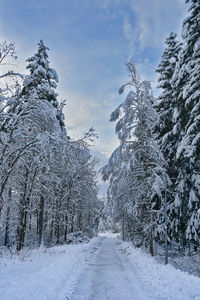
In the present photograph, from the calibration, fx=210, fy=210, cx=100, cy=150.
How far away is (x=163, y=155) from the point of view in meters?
15.1

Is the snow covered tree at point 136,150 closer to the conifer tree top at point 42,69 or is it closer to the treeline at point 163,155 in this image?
the treeline at point 163,155

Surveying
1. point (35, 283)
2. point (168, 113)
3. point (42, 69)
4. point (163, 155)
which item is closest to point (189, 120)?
point (163, 155)

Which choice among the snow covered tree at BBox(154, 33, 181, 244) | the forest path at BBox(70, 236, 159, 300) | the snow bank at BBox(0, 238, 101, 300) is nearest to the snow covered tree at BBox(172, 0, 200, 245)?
the snow covered tree at BBox(154, 33, 181, 244)

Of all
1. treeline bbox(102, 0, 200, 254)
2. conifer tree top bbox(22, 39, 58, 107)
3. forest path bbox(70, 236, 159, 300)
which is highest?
conifer tree top bbox(22, 39, 58, 107)

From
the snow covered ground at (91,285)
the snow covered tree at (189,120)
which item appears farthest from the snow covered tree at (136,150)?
the snow covered ground at (91,285)

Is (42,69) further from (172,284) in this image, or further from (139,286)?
(172,284)

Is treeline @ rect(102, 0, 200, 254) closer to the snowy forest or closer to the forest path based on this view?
the snowy forest

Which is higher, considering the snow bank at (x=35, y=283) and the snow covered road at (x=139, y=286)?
the snow bank at (x=35, y=283)

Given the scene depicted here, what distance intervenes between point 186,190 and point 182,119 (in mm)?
4501

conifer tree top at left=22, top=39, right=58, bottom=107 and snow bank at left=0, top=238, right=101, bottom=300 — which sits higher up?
conifer tree top at left=22, top=39, right=58, bottom=107

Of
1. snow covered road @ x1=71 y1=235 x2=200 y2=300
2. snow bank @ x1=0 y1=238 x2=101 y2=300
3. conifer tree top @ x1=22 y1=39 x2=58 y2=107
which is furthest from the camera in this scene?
conifer tree top @ x1=22 y1=39 x2=58 y2=107

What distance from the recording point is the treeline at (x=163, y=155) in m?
11.8

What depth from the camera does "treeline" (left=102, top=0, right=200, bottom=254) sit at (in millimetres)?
11758

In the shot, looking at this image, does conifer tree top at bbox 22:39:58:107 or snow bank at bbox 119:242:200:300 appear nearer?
snow bank at bbox 119:242:200:300
